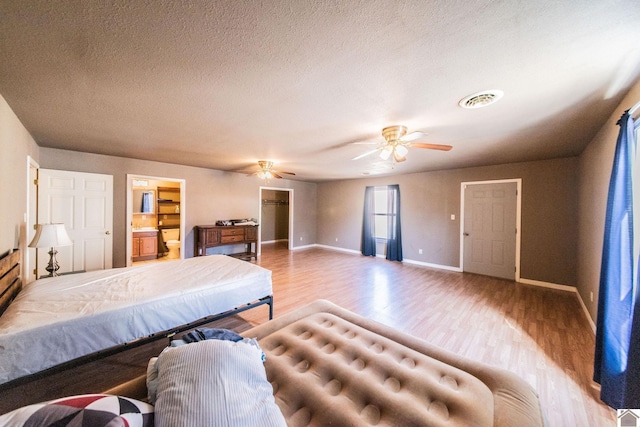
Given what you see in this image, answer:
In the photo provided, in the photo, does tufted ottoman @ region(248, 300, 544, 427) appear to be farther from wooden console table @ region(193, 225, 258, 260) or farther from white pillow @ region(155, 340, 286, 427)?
wooden console table @ region(193, 225, 258, 260)

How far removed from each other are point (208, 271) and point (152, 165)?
3.40 meters

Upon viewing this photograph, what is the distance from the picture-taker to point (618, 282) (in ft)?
5.55

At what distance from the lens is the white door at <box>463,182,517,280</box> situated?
4.59 m

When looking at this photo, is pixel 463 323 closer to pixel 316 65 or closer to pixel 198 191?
pixel 316 65

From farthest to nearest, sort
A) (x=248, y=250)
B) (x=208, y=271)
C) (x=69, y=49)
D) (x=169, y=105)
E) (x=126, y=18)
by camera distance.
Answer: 1. (x=248, y=250)
2. (x=208, y=271)
3. (x=169, y=105)
4. (x=69, y=49)
5. (x=126, y=18)

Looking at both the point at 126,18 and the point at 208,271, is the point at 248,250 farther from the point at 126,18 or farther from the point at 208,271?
the point at 126,18

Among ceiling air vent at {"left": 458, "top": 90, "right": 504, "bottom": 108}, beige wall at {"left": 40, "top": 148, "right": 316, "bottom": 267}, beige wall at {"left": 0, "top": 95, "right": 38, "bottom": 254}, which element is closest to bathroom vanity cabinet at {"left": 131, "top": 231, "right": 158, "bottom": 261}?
beige wall at {"left": 40, "top": 148, "right": 316, "bottom": 267}

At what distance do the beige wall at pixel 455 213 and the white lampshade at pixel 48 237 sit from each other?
242 inches

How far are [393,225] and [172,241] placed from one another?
5907 mm

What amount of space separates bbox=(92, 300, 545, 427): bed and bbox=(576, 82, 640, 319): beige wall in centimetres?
237

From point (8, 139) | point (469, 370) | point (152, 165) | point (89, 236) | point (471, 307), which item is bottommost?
point (471, 307)

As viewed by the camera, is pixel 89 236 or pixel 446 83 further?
pixel 89 236

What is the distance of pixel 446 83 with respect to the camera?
1.69 meters

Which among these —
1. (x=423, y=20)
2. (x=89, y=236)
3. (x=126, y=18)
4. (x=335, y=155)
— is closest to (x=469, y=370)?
(x=423, y=20)
